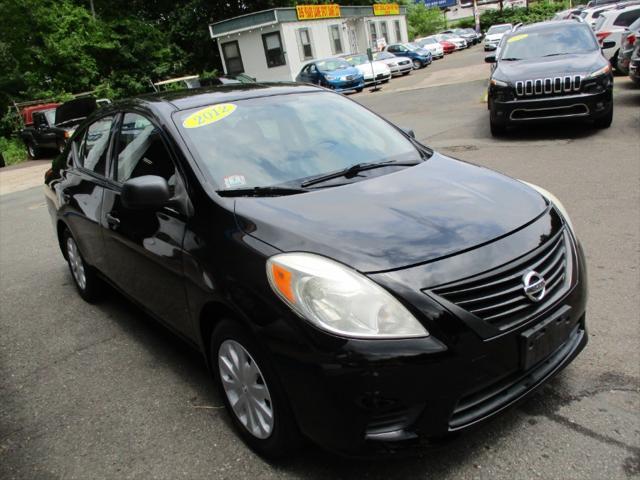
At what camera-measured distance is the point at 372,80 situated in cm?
2634

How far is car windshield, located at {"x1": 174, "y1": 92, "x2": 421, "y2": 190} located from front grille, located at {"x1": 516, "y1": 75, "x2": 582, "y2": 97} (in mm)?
5793

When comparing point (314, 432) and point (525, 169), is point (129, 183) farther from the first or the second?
point (525, 169)

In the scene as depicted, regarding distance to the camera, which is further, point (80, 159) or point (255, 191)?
point (80, 159)

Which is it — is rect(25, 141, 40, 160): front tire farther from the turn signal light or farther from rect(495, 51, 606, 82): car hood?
the turn signal light

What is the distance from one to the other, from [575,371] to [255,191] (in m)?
1.95

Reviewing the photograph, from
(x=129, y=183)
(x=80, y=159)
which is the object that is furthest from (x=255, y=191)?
(x=80, y=159)

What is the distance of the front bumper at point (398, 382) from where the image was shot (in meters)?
2.11

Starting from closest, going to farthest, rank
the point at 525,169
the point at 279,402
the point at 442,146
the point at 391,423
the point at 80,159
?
the point at 391,423 → the point at 279,402 → the point at 80,159 → the point at 525,169 → the point at 442,146

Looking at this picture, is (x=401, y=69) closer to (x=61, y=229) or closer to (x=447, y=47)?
(x=447, y=47)

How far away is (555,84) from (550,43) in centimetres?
166

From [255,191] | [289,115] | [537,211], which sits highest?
[289,115]

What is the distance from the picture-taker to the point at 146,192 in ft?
9.50

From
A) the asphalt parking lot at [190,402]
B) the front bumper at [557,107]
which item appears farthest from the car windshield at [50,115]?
the front bumper at [557,107]

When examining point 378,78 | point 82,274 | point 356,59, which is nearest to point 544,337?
point 82,274
